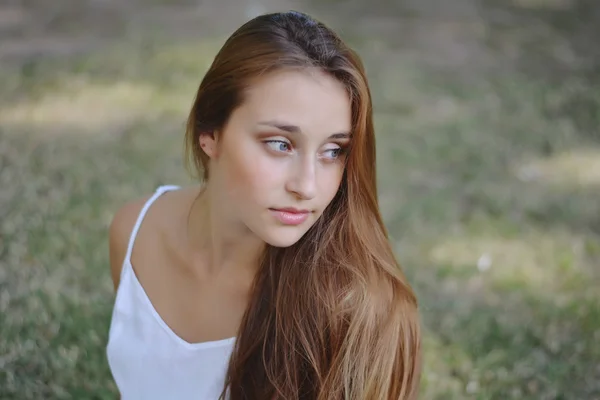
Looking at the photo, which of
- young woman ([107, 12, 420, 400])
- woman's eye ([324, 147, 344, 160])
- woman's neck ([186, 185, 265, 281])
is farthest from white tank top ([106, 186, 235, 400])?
woman's eye ([324, 147, 344, 160])

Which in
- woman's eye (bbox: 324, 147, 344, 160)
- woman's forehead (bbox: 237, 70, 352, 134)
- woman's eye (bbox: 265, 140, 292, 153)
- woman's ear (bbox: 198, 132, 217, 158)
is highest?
woman's forehead (bbox: 237, 70, 352, 134)

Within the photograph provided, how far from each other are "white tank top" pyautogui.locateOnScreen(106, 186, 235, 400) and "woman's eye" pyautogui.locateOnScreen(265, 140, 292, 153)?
2.10 feet

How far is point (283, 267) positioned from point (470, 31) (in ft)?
17.2

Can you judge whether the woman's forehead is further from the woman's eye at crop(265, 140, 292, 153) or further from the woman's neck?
the woman's neck

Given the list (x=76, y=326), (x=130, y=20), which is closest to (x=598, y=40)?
(x=130, y=20)

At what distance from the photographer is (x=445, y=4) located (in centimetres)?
770

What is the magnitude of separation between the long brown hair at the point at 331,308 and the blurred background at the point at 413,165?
0.96 metres

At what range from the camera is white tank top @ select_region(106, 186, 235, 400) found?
2.26 m

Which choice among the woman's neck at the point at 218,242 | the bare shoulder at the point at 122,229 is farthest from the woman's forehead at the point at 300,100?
the bare shoulder at the point at 122,229

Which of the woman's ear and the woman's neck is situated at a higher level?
the woman's ear

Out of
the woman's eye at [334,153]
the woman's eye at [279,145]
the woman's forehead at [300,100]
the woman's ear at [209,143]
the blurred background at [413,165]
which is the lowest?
the blurred background at [413,165]

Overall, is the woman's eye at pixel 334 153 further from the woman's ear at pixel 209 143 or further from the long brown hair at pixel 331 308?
the woman's ear at pixel 209 143

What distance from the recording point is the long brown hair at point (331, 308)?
2.02 metres

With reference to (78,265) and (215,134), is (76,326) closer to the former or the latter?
(78,265)
